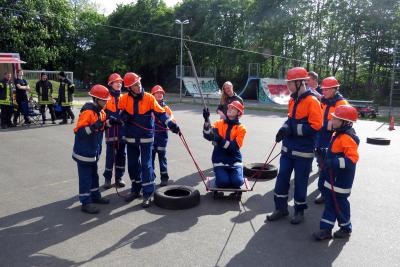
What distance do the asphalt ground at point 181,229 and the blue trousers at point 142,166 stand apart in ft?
1.04

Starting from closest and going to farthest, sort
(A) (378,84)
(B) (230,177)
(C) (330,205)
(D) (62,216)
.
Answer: (C) (330,205) < (D) (62,216) < (B) (230,177) < (A) (378,84)

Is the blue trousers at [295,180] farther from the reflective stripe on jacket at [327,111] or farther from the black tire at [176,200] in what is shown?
the reflective stripe on jacket at [327,111]

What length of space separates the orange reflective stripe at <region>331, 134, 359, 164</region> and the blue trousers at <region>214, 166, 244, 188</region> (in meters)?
1.88

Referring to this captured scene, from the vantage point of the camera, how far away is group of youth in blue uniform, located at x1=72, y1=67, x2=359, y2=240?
4500 mm

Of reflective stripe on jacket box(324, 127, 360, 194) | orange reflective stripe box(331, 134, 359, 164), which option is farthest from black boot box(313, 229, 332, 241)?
orange reflective stripe box(331, 134, 359, 164)

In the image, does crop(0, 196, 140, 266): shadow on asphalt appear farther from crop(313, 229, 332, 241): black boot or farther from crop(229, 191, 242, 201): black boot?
crop(313, 229, 332, 241): black boot

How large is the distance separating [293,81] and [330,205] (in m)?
1.69

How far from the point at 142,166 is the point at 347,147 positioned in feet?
9.93

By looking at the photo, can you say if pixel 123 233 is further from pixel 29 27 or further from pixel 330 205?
pixel 29 27

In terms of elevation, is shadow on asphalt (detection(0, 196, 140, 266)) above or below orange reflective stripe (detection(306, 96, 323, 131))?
below

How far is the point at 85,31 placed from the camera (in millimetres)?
49625

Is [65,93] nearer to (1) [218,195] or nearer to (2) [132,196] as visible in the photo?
(2) [132,196]

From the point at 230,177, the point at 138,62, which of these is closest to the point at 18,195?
the point at 230,177

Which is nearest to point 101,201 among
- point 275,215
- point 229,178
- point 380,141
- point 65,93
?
point 229,178
